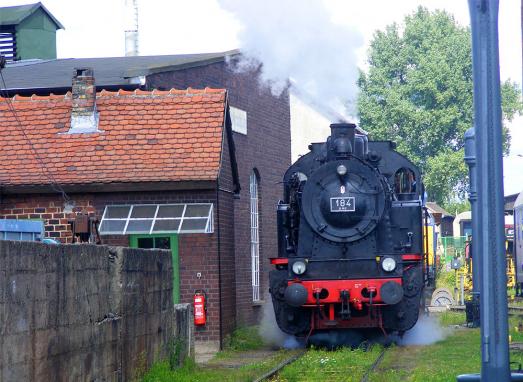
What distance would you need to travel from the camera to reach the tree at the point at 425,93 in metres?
53.1

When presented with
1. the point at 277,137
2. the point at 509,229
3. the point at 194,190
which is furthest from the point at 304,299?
the point at 509,229

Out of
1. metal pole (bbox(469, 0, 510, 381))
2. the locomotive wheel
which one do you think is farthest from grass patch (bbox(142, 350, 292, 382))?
the locomotive wheel

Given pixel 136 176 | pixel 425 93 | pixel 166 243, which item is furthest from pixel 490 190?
pixel 425 93

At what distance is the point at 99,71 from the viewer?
22141 millimetres

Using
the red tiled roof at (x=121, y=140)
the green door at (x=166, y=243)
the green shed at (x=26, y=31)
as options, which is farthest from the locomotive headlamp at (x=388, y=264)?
the green shed at (x=26, y=31)

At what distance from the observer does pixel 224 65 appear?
2247 cm

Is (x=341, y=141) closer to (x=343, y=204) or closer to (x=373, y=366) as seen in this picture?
(x=343, y=204)

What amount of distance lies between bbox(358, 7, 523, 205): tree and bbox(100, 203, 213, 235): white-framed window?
119 ft

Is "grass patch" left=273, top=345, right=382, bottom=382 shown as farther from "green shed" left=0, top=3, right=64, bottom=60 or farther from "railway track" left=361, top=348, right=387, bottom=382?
"green shed" left=0, top=3, right=64, bottom=60

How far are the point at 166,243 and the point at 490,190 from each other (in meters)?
11.0

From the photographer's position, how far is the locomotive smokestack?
17.3 metres

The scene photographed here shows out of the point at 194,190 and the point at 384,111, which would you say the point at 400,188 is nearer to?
the point at 194,190

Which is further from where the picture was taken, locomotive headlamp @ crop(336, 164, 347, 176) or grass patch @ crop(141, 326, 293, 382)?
locomotive headlamp @ crop(336, 164, 347, 176)

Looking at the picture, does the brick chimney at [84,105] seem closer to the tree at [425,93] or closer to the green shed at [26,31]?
the green shed at [26,31]
